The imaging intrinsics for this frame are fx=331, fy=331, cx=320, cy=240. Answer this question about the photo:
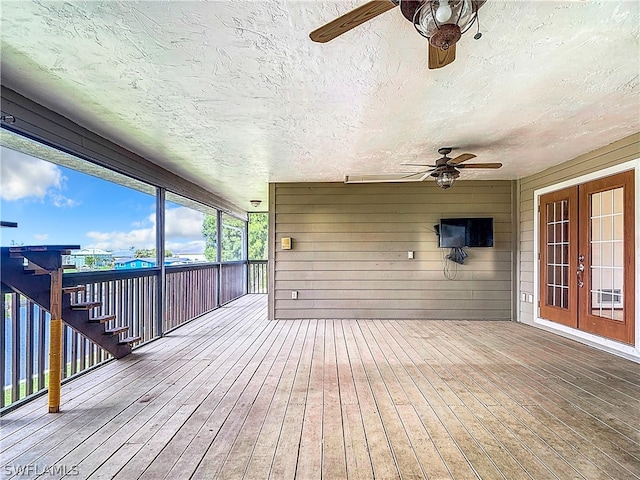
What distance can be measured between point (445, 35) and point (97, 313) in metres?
4.45

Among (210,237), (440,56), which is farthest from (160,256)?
(440,56)

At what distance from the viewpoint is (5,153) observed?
9.15ft

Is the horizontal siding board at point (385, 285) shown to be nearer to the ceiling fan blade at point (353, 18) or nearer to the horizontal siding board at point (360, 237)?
the horizontal siding board at point (360, 237)

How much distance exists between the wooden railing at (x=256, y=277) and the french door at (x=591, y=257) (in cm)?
713

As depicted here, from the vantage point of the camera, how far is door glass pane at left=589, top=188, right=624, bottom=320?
3906 mm

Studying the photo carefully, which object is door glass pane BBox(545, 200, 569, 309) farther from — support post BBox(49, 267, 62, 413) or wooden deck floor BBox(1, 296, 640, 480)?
support post BBox(49, 267, 62, 413)

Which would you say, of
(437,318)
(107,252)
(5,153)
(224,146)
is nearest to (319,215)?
(224,146)

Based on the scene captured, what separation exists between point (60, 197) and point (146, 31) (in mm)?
2407

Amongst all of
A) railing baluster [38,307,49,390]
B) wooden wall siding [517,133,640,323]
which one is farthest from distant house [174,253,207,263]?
wooden wall siding [517,133,640,323]

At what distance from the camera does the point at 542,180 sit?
5297 millimetres

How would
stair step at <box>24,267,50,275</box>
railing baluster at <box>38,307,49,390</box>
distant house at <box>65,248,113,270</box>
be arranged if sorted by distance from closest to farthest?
1. stair step at <box>24,267,50,275</box>
2. railing baluster at <box>38,307,49,390</box>
3. distant house at <box>65,248,113,270</box>

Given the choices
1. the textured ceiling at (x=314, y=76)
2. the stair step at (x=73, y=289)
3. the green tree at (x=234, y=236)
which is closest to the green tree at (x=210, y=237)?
the green tree at (x=234, y=236)

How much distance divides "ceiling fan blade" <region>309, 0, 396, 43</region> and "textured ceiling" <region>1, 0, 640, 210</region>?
341 mm

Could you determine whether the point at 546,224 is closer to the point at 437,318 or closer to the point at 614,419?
the point at 437,318
